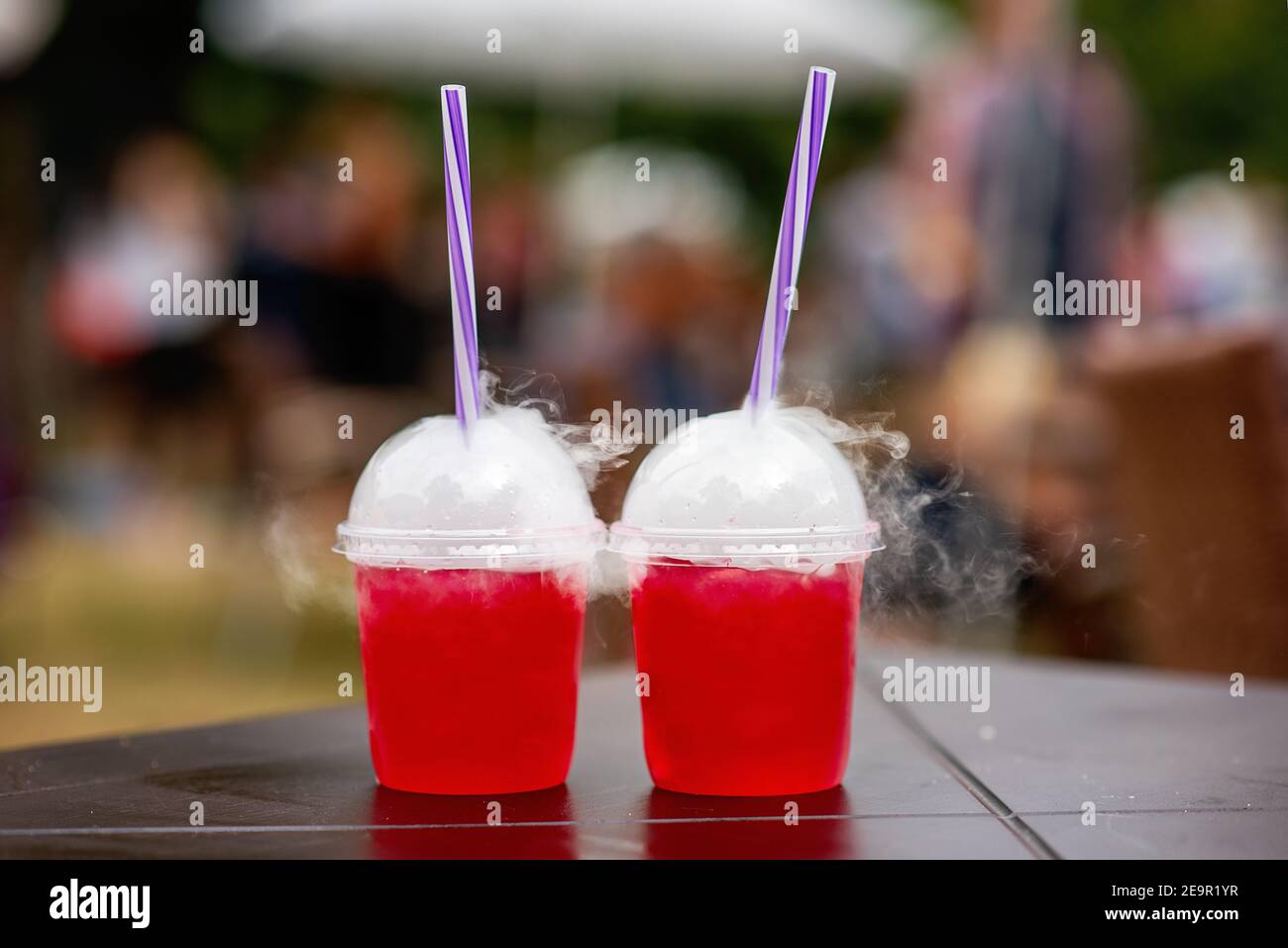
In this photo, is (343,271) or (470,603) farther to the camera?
(343,271)

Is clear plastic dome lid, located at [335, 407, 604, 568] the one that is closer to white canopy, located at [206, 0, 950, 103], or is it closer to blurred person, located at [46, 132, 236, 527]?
blurred person, located at [46, 132, 236, 527]

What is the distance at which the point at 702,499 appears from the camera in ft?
4.40

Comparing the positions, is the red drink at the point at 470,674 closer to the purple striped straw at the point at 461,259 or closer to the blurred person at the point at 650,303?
the purple striped straw at the point at 461,259

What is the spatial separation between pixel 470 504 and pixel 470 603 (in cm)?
9

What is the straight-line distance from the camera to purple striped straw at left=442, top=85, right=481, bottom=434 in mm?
1372

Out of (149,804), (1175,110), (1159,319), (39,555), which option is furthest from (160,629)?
(1175,110)

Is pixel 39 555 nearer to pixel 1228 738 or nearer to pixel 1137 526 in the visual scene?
pixel 1137 526

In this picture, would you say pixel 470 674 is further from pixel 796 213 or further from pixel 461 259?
pixel 796 213

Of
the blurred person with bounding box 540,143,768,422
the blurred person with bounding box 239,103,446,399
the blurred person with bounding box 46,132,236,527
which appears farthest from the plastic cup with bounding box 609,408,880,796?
the blurred person with bounding box 46,132,236,527

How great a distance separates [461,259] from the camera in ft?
4.52

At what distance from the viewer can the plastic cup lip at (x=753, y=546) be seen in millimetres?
1330

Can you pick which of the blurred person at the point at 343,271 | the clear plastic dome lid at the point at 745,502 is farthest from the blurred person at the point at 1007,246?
the clear plastic dome lid at the point at 745,502

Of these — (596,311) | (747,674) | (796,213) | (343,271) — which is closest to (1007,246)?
(596,311)
